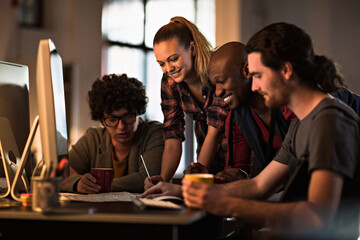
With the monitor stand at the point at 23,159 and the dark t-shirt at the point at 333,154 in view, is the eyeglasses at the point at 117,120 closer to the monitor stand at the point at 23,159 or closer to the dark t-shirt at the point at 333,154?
the monitor stand at the point at 23,159

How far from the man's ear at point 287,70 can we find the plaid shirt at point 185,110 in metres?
0.83

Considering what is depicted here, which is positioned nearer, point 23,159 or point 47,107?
point 47,107

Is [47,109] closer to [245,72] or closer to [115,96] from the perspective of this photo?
[245,72]

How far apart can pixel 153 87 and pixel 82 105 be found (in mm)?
1207

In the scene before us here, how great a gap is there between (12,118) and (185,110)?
974 mm

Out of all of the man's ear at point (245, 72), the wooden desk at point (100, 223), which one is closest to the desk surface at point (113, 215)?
the wooden desk at point (100, 223)

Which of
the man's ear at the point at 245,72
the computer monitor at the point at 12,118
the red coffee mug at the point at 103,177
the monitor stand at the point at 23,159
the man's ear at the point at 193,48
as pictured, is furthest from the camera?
the man's ear at the point at 193,48

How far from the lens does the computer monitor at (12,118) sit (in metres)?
1.61

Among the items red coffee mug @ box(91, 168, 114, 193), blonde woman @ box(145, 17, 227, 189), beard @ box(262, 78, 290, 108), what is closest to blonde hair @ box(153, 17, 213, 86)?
blonde woman @ box(145, 17, 227, 189)

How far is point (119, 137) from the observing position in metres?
2.38

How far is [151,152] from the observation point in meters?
2.41

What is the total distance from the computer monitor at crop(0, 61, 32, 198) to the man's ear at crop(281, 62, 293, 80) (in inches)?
38.6

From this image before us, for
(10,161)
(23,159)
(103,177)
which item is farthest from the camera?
(103,177)

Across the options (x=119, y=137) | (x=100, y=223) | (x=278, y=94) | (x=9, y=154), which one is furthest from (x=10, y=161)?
(x=278, y=94)
